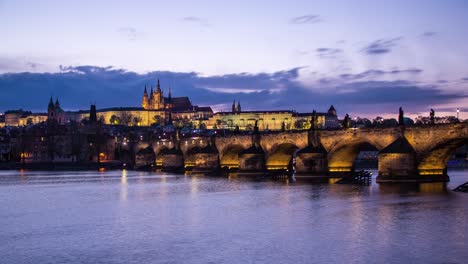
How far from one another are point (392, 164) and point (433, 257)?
2573 cm

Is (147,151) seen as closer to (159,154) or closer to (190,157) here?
(159,154)

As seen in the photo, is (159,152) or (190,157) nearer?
(190,157)

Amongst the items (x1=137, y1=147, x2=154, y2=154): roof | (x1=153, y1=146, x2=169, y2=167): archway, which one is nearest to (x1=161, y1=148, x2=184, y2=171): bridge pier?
(x1=153, y1=146, x2=169, y2=167): archway

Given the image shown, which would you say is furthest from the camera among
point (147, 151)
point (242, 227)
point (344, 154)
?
point (147, 151)

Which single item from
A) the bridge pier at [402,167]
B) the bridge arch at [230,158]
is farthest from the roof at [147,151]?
the bridge pier at [402,167]

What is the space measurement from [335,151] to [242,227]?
29554mm

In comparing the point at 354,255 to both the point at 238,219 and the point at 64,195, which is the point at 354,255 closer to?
the point at 238,219

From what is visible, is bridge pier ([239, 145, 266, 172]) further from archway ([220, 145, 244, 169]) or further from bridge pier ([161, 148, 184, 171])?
bridge pier ([161, 148, 184, 171])

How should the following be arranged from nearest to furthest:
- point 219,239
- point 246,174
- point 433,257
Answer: point 433,257
point 219,239
point 246,174

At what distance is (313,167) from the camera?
5516 cm

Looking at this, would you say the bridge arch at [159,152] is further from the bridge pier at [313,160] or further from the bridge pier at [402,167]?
the bridge pier at [402,167]

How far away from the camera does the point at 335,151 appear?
53844 mm

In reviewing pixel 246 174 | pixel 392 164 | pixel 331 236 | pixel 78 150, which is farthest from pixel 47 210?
pixel 78 150

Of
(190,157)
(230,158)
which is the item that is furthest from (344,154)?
(190,157)
